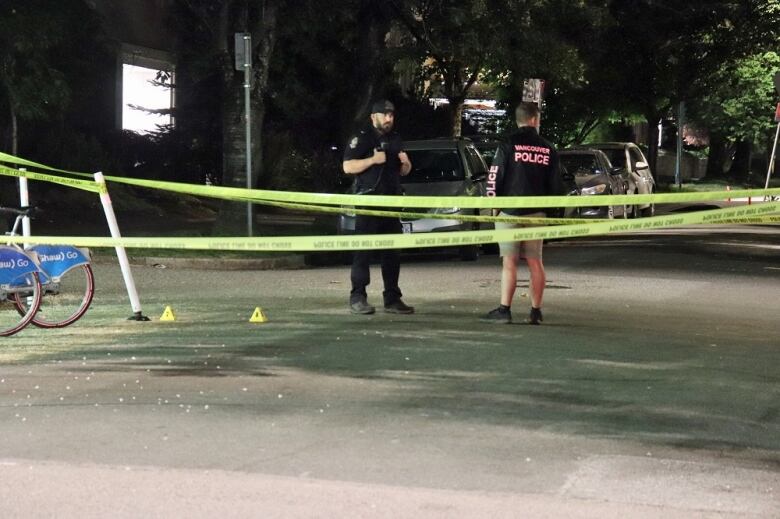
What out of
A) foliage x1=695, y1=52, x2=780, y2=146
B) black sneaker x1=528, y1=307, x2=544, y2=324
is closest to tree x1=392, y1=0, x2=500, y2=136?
black sneaker x1=528, y1=307, x2=544, y2=324

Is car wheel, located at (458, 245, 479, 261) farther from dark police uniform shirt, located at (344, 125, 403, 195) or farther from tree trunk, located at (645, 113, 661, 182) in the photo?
tree trunk, located at (645, 113, 661, 182)

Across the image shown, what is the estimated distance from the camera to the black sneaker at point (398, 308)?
1281cm

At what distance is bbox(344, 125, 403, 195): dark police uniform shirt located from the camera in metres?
12.6

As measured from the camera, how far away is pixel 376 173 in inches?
496

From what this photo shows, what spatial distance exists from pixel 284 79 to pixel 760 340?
23.9 m

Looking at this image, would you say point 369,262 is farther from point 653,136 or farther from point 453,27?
point 653,136

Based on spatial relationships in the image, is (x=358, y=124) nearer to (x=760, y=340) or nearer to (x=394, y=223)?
(x=394, y=223)

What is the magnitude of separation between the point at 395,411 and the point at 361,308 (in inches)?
187

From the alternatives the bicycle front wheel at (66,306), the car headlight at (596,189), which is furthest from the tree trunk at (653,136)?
the bicycle front wheel at (66,306)

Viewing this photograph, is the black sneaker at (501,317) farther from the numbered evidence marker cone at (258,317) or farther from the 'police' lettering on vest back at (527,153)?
the numbered evidence marker cone at (258,317)

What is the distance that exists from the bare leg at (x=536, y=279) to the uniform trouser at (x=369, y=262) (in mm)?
1426

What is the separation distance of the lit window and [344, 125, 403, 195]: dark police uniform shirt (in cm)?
2151

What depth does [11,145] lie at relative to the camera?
1048 inches

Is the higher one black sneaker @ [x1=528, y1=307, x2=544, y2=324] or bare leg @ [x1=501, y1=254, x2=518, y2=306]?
bare leg @ [x1=501, y1=254, x2=518, y2=306]
